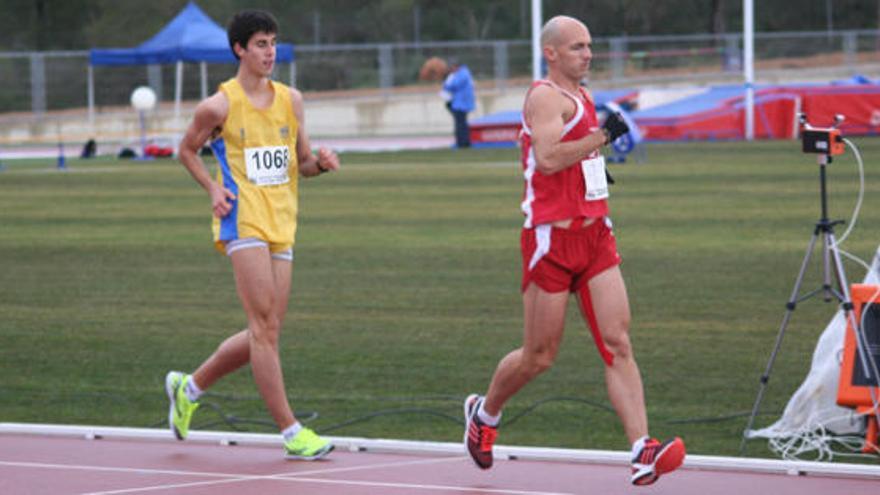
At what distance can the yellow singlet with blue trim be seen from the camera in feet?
28.1

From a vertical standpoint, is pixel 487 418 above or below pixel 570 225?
below

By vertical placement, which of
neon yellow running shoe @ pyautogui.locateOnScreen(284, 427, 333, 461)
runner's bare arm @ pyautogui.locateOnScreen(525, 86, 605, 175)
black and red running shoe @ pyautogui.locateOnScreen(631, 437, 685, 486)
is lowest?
neon yellow running shoe @ pyautogui.locateOnScreen(284, 427, 333, 461)

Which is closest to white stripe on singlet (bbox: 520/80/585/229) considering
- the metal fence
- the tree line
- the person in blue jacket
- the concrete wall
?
the person in blue jacket

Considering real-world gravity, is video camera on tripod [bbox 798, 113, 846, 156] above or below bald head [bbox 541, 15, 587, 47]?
below

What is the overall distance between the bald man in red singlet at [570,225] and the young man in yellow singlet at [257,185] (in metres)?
1.35

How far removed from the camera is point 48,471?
28.2ft

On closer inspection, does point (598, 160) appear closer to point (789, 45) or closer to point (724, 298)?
point (724, 298)

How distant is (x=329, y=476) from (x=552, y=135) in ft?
6.44

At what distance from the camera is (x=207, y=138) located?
8.72 metres

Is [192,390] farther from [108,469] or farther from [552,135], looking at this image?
[552,135]

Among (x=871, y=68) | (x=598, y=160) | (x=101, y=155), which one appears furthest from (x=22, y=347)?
(x=871, y=68)

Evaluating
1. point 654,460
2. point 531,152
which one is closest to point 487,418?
point 654,460

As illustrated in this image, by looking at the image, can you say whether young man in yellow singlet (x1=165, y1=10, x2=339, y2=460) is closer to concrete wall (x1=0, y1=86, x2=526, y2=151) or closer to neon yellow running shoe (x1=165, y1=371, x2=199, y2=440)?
neon yellow running shoe (x1=165, y1=371, x2=199, y2=440)

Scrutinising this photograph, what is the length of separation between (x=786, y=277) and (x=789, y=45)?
153 ft
